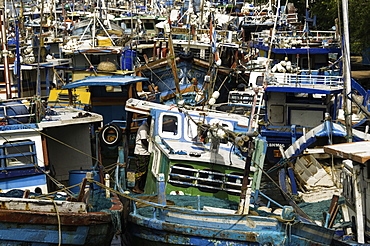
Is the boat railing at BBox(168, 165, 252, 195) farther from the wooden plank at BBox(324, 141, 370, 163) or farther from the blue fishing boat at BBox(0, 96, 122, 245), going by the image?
the wooden plank at BBox(324, 141, 370, 163)

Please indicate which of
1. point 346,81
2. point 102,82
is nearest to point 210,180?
point 346,81

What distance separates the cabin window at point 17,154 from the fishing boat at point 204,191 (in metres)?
2.53

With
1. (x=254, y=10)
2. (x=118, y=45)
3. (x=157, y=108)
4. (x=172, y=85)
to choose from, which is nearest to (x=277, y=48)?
(x=172, y=85)

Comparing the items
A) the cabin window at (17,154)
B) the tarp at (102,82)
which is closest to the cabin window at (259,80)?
the tarp at (102,82)

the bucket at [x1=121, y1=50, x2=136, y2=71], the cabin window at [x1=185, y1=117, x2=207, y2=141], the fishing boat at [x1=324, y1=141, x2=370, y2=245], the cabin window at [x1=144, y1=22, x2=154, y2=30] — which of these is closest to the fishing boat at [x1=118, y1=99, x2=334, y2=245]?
the cabin window at [x1=185, y1=117, x2=207, y2=141]

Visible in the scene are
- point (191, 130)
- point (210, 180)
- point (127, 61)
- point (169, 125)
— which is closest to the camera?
point (210, 180)

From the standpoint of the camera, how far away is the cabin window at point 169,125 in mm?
14086

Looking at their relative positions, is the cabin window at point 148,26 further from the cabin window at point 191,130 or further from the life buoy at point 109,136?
the cabin window at point 191,130

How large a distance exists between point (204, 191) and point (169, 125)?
2208mm

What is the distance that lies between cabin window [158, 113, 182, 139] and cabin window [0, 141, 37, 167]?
119 inches

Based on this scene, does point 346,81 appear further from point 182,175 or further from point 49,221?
point 49,221

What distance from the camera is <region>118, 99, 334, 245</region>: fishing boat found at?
1120 cm

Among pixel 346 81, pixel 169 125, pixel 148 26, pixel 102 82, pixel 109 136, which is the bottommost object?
pixel 109 136

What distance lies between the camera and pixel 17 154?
43.6 feet
